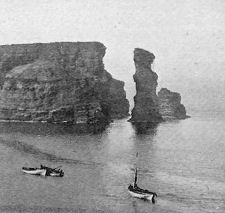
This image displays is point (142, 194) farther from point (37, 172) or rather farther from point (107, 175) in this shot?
point (37, 172)

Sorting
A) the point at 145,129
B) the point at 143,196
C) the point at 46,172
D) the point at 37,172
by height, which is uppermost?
the point at 145,129

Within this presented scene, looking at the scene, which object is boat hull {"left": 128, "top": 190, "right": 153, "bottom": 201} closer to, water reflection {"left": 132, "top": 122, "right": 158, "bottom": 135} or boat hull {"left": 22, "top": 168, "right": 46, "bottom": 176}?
boat hull {"left": 22, "top": 168, "right": 46, "bottom": 176}

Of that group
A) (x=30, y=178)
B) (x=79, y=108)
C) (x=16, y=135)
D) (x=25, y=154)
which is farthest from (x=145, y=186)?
(x=79, y=108)

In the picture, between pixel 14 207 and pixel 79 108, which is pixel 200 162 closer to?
pixel 14 207

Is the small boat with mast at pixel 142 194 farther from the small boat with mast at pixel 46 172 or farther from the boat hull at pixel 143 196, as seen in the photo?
the small boat with mast at pixel 46 172

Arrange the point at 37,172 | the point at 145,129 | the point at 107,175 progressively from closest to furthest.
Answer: the point at 37,172 < the point at 107,175 < the point at 145,129

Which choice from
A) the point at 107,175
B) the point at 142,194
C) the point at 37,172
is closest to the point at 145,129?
the point at 107,175

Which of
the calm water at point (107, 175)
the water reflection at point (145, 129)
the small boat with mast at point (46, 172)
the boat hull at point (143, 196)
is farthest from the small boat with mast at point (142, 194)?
the water reflection at point (145, 129)

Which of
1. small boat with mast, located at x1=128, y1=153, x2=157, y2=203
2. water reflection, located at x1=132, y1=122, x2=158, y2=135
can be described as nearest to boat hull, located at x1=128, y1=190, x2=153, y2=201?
small boat with mast, located at x1=128, y1=153, x2=157, y2=203
